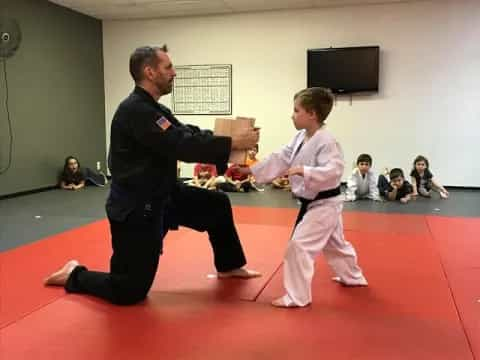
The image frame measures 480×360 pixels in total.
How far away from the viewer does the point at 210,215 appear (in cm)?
321

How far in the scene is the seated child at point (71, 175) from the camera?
28.3ft

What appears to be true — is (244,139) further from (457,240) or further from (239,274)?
(457,240)

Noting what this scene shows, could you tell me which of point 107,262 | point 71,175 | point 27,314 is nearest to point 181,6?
point 71,175

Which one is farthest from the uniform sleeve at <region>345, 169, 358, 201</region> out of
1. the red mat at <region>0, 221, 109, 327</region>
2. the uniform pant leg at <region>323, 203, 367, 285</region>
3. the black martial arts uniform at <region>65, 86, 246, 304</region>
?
the black martial arts uniform at <region>65, 86, 246, 304</region>

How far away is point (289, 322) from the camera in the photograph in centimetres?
268

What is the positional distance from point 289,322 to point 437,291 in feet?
3.63

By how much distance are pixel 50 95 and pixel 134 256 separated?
646 centimetres

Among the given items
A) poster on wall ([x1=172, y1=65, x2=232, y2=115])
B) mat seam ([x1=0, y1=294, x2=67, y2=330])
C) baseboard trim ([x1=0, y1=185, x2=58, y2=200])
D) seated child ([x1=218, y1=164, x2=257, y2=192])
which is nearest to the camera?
mat seam ([x1=0, y1=294, x2=67, y2=330])

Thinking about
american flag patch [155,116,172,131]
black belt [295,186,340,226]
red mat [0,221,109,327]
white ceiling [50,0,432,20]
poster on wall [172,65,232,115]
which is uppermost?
white ceiling [50,0,432,20]

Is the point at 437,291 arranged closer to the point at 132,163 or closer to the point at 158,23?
the point at 132,163

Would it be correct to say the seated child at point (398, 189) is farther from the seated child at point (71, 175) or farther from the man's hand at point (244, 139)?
the seated child at point (71, 175)

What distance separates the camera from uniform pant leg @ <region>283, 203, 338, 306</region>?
2.91 metres

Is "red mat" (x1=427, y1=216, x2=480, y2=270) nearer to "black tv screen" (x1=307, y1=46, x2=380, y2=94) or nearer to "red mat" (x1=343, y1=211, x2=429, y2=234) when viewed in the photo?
"red mat" (x1=343, y1=211, x2=429, y2=234)

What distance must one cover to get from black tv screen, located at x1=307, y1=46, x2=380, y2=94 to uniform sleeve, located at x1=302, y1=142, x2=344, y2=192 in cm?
586
